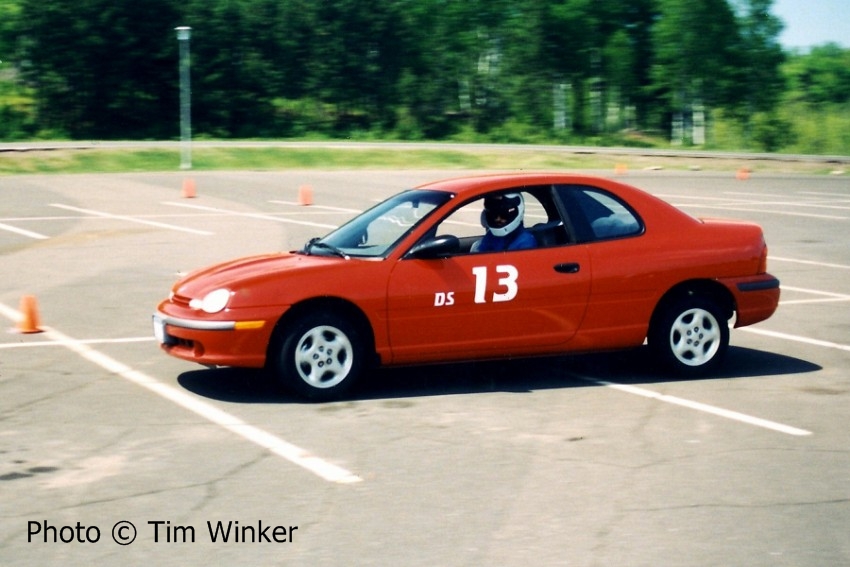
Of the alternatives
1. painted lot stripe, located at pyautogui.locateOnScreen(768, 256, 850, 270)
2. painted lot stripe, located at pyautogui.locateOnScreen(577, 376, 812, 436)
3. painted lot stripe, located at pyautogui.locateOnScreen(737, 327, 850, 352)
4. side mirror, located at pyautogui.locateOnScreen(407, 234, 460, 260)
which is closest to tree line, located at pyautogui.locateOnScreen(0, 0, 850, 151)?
painted lot stripe, located at pyautogui.locateOnScreen(768, 256, 850, 270)

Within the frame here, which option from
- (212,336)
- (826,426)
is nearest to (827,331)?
(826,426)

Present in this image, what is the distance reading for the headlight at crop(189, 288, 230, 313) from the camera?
27.6 ft

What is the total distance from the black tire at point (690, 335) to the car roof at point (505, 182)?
1138mm

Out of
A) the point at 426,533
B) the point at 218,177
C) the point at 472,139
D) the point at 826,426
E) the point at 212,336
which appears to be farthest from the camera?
the point at 472,139

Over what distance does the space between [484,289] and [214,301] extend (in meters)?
1.92

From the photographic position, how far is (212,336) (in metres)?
8.38

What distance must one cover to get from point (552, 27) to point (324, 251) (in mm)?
72117

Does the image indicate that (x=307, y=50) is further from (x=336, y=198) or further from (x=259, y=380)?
(x=259, y=380)

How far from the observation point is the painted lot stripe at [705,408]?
7782 millimetres

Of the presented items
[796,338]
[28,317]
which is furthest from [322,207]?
[796,338]

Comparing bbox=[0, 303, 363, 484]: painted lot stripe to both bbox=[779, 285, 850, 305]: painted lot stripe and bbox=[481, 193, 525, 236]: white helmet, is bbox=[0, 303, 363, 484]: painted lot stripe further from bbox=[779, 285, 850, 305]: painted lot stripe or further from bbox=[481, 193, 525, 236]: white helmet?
bbox=[779, 285, 850, 305]: painted lot stripe

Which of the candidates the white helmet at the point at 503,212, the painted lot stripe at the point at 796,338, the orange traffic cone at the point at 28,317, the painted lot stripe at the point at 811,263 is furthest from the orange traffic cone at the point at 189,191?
the white helmet at the point at 503,212

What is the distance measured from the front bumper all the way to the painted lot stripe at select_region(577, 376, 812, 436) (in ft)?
8.47

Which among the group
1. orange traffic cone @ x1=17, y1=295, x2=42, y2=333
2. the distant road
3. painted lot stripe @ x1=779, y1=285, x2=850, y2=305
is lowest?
painted lot stripe @ x1=779, y1=285, x2=850, y2=305
